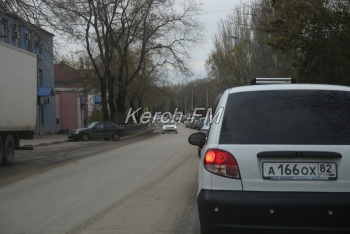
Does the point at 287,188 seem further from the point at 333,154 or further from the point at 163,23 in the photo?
the point at 163,23

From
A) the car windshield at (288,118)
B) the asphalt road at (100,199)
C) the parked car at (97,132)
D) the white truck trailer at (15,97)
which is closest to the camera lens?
the car windshield at (288,118)

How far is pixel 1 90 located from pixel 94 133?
21.1 metres

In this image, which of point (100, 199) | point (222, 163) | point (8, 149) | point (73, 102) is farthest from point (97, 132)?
point (222, 163)

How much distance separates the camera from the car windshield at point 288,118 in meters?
4.33

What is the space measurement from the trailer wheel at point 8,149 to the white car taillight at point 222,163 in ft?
39.9

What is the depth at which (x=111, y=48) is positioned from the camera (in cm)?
4150

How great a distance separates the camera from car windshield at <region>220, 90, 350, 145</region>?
→ 4332 millimetres

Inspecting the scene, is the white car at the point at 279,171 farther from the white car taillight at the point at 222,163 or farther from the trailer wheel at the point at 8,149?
the trailer wheel at the point at 8,149

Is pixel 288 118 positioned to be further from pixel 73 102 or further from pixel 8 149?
pixel 73 102

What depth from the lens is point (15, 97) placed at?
49.9 ft

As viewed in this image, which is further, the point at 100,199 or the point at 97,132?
the point at 97,132

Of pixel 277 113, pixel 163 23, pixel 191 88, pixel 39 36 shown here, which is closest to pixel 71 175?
pixel 39 36

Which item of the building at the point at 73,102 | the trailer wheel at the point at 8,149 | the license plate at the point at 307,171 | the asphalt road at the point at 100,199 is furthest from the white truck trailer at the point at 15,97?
the building at the point at 73,102

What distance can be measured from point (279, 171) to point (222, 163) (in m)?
0.51
